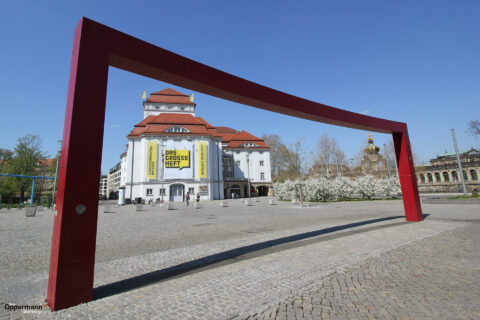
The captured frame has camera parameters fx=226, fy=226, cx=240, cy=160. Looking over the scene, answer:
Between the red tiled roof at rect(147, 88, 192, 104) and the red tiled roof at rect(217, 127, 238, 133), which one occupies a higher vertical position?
the red tiled roof at rect(147, 88, 192, 104)

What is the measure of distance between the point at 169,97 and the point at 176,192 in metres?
23.0

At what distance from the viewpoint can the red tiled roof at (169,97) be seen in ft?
162

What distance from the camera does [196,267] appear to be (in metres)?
4.52

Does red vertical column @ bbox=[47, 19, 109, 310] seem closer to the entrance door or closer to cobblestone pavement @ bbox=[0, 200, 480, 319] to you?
cobblestone pavement @ bbox=[0, 200, 480, 319]

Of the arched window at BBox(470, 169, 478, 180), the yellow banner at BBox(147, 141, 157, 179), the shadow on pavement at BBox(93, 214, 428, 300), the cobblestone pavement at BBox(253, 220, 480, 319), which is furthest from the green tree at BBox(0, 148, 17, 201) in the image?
the arched window at BBox(470, 169, 478, 180)

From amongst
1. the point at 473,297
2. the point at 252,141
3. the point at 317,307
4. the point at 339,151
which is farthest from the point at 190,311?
the point at 252,141

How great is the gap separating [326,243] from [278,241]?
1.32 m

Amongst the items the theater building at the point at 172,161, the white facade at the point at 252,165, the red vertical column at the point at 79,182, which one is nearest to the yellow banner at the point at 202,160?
the theater building at the point at 172,161

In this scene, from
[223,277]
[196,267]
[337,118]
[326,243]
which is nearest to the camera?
[223,277]

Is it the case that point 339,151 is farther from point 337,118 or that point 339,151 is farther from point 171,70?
point 171,70

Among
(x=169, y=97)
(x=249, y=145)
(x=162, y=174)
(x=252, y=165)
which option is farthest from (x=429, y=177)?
(x=169, y=97)

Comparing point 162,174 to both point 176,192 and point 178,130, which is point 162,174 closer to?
point 176,192

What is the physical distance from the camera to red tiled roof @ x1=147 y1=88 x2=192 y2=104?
49.4m

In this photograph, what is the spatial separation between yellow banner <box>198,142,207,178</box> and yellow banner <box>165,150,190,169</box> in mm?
→ 2075
